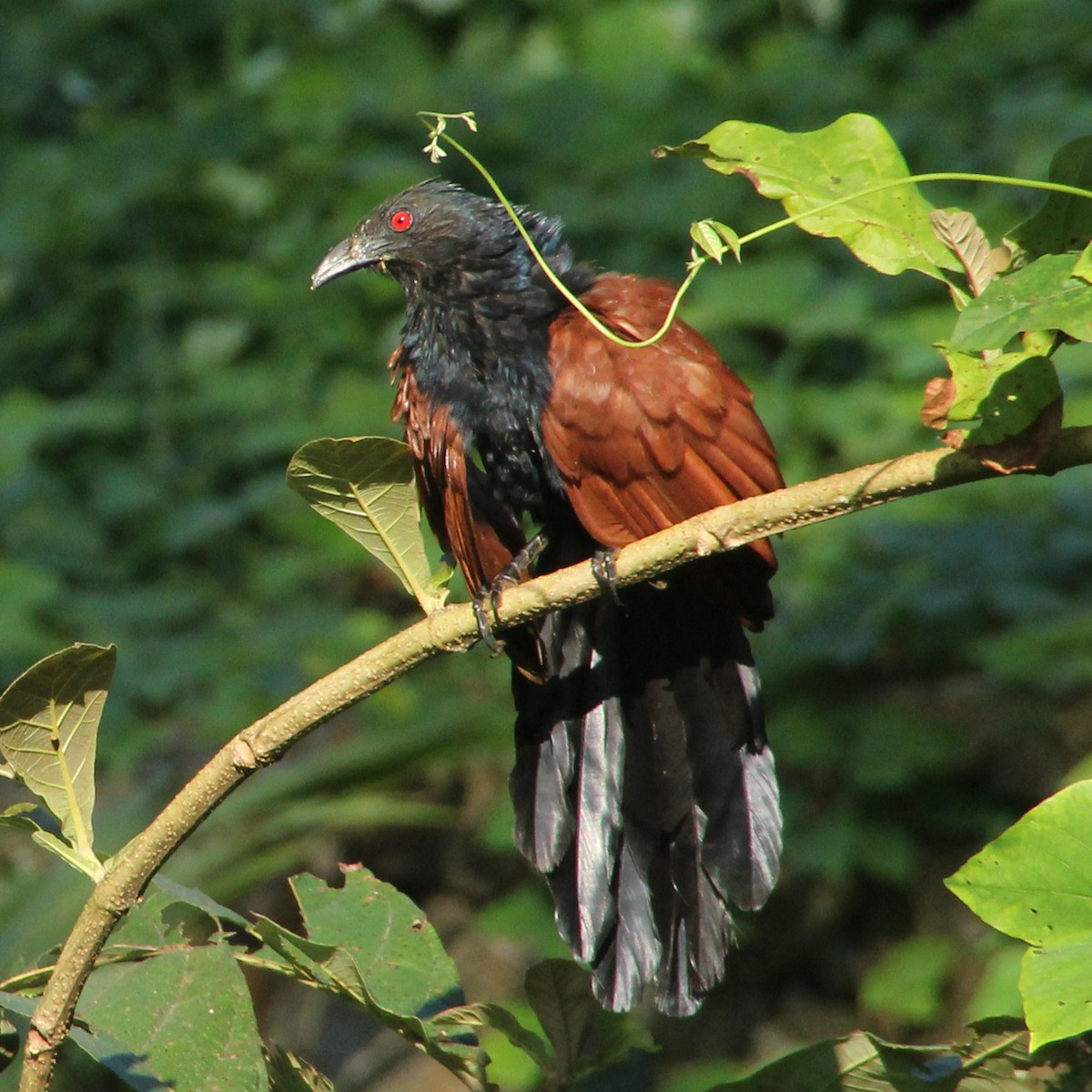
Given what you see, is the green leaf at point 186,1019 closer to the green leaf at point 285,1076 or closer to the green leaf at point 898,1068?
the green leaf at point 285,1076

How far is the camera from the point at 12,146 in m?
5.89

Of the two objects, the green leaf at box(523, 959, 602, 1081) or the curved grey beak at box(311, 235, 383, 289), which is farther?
the curved grey beak at box(311, 235, 383, 289)

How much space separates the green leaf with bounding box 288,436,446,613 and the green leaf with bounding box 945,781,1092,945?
0.48 m

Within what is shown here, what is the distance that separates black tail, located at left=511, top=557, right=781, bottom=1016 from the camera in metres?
1.66

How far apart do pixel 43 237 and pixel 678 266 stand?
8.04 ft

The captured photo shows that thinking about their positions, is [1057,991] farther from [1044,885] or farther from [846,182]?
[846,182]

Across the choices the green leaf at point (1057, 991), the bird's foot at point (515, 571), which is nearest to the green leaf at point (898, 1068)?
the green leaf at point (1057, 991)

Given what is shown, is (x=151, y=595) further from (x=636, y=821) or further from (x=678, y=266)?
(x=636, y=821)

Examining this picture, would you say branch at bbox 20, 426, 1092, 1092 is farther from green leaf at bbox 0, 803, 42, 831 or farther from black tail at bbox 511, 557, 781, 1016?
black tail at bbox 511, 557, 781, 1016

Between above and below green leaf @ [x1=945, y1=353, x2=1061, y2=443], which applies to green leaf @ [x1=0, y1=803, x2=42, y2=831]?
below

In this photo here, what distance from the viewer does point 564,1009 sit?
109cm

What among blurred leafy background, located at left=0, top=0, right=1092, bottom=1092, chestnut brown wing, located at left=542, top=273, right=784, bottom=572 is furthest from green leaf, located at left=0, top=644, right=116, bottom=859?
chestnut brown wing, located at left=542, top=273, right=784, bottom=572

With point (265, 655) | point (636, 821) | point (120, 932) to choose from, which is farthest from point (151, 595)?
point (120, 932)

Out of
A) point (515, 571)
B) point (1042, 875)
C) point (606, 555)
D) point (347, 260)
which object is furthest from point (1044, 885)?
point (347, 260)
